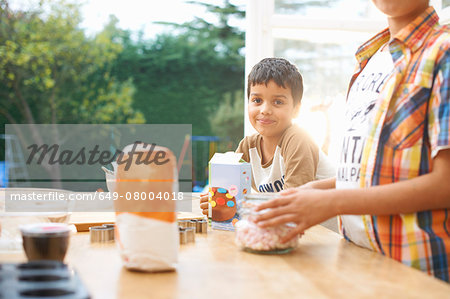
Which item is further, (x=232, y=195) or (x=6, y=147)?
(x=6, y=147)

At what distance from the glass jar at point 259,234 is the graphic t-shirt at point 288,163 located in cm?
56

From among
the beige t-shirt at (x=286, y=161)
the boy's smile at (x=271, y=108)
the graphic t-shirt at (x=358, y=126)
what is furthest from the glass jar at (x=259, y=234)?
the boy's smile at (x=271, y=108)

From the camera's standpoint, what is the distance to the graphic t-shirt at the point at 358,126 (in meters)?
0.97

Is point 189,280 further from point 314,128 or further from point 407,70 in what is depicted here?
point 314,128

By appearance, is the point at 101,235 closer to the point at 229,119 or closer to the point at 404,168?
the point at 404,168

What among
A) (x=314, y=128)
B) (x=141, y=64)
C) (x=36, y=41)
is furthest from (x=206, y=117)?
(x=314, y=128)

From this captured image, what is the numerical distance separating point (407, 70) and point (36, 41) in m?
7.00

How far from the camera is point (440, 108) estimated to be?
827 millimetres

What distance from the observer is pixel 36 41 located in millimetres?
6918

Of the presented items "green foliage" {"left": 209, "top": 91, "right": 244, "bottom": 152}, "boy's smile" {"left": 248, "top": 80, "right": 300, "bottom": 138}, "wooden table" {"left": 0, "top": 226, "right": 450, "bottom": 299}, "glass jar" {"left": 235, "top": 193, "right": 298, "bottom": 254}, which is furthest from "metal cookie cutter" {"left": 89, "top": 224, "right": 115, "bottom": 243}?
"green foliage" {"left": 209, "top": 91, "right": 244, "bottom": 152}

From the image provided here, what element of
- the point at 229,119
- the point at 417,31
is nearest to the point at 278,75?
the point at 417,31

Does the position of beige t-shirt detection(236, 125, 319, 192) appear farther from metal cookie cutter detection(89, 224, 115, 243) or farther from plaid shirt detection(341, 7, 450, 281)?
metal cookie cutter detection(89, 224, 115, 243)

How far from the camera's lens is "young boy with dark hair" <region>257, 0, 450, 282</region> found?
2.69 ft

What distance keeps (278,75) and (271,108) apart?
115 millimetres
